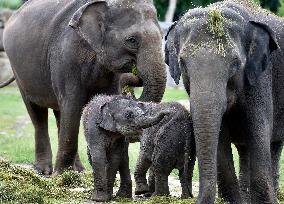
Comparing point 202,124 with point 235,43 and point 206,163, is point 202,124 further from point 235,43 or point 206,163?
point 235,43

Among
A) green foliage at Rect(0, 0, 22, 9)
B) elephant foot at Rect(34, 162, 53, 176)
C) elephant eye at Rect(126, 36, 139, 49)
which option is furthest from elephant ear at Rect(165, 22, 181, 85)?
green foliage at Rect(0, 0, 22, 9)

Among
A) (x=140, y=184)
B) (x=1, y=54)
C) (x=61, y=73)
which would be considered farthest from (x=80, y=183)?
(x=1, y=54)

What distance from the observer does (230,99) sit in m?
7.27

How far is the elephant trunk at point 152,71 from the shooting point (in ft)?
29.9

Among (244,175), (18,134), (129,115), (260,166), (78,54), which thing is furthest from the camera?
(18,134)

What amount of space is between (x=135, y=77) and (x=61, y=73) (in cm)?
102

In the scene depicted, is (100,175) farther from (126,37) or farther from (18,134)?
(18,134)

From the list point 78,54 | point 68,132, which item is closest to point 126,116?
point 78,54

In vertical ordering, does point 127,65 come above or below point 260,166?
above

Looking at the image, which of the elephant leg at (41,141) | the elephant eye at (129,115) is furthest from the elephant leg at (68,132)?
the elephant eye at (129,115)

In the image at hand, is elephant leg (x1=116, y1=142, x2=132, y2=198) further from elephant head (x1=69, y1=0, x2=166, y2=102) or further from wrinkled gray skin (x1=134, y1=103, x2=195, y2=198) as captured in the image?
elephant head (x1=69, y1=0, x2=166, y2=102)

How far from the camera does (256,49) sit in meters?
7.43

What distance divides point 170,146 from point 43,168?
170 inches

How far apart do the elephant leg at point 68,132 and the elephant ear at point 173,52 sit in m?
2.70
